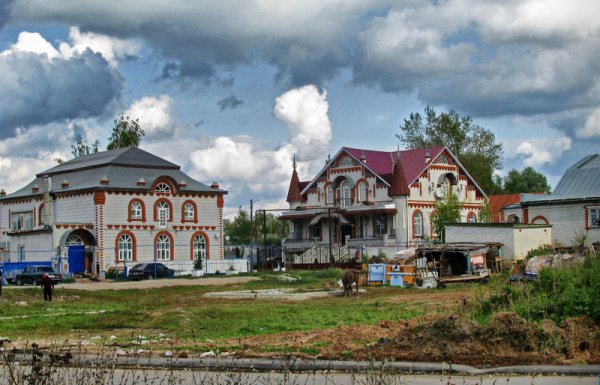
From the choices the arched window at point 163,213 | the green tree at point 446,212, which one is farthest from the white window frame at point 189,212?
the green tree at point 446,212

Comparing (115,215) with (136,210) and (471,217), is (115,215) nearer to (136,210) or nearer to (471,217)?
(136,210)

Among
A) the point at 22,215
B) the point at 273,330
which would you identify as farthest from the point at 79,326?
the point at 22,215

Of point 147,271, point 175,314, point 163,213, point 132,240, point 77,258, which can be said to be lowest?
point 175,314

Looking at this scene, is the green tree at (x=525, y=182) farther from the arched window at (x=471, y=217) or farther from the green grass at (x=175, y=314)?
the green grass at (x=175, y=314)

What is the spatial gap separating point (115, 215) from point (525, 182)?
2978 inches

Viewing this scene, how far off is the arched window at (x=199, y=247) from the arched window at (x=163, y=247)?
8.21 ft

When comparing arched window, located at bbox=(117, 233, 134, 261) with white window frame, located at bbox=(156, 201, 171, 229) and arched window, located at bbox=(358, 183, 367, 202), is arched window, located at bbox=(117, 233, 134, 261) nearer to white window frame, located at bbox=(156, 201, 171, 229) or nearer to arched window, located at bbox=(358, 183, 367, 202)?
white window frame, located at bbox=(156, 201, 171, 229)

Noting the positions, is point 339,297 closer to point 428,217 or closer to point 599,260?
point 599,260

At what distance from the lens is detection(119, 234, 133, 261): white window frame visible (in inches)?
2721

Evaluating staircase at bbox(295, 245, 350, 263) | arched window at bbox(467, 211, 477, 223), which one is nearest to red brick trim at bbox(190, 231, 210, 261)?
staircase at bbox(295, 245, 350, 263)

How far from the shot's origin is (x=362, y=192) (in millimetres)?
79812

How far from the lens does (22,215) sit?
7781 cm

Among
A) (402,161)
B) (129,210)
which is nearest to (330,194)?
(402,161)

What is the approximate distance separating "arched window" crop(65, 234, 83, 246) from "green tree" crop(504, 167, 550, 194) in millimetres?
72962
